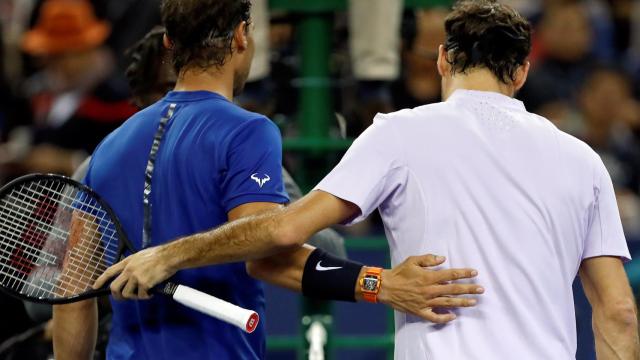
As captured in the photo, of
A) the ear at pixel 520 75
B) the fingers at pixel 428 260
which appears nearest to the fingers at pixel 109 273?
the fingers at pixel 428 260

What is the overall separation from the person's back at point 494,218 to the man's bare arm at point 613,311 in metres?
0.06

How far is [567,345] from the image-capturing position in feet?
12.4

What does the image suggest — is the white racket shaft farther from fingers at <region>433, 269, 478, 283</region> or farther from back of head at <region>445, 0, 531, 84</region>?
back of head at <region>445, 0, 531, 84</region>

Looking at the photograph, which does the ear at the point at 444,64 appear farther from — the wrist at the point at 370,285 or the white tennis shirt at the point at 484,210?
the wrist at the point at 370,285

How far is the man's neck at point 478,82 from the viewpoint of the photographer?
3.90 meters

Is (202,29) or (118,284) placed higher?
(202,29)

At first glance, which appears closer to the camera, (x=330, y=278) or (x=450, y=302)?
(x=450, y=302)

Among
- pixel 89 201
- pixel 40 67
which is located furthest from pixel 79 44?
pixel 89 201

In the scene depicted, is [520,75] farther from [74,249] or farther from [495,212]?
[74,249]

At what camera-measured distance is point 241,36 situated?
4.08 metres

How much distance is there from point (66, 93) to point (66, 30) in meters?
0.51

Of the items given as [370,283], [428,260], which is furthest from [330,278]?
[428,260]

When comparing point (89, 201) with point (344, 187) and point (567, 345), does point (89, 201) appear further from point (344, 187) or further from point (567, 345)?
point (567, 345)

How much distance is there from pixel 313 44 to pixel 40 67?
13.8 ft
